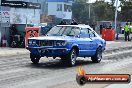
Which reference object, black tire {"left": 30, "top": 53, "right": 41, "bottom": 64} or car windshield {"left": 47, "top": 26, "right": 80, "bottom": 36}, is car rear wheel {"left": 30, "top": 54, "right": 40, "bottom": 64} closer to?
black tire {"left": 30, "top": 53, "right": 41, "bottom": 64}

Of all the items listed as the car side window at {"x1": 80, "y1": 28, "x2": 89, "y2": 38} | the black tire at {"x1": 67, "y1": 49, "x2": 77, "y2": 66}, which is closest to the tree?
the car side window at {"x1": 80, "y1": 28, "x2": 89, "y2": 38}

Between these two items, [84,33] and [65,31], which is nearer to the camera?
[65,31]

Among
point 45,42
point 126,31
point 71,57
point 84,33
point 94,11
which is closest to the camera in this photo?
point 45,42

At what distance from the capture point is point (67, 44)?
49.7ft

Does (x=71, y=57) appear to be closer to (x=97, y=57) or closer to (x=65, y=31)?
(x=65, y=31)

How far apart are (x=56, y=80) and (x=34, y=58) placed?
5.02m

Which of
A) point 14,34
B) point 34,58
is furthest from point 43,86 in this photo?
point 14,34

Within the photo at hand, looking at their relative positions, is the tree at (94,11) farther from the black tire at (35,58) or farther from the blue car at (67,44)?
the black tire at (35,58)

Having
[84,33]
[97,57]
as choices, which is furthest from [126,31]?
[84,33]

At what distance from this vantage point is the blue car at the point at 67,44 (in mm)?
15094

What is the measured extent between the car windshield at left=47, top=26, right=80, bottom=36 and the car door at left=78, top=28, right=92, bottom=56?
0.28 meters

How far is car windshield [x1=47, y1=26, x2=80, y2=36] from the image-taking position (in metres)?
16.5

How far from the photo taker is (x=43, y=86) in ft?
33.1

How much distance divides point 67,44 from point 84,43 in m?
1.68
